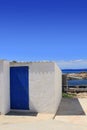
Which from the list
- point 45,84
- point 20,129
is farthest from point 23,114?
point 20,129

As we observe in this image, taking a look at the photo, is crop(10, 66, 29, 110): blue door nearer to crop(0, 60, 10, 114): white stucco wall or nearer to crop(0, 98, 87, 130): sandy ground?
crop(0, 60, 10, 114): white stucco wall

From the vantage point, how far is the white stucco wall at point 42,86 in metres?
14.0

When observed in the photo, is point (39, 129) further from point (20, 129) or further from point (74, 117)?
point (74, 117)

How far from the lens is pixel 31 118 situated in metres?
12.6

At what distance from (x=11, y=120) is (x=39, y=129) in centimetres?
222

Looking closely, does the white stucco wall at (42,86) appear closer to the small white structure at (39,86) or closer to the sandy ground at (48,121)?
the small white structure at (39,86)

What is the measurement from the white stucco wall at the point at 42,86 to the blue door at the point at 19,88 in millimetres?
200

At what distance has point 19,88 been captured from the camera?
560 inches

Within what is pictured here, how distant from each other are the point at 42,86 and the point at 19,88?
1127 mm

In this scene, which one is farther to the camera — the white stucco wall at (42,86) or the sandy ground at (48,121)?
the white stucco wall at (42,86)

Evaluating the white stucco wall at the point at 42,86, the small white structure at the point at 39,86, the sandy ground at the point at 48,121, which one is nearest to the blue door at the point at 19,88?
the small white structure at the point at 39,86

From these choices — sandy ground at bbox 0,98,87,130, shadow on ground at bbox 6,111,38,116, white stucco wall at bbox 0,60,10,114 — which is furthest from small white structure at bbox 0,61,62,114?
sandy ground at bbox 0,98,87,130

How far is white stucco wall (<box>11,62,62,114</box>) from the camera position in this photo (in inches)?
550

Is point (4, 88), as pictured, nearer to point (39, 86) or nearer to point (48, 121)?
point (39, 86)
